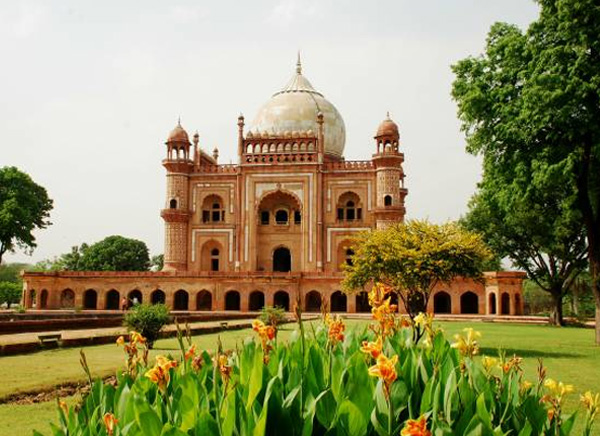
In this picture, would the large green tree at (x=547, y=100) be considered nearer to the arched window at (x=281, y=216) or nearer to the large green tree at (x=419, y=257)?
the large green tree at (x=419, y=257)

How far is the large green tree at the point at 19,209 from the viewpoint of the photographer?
113 feet

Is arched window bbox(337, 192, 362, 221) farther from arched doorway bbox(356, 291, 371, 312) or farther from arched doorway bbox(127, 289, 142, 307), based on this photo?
arched doorway bbox(127, 289, 142, 307)

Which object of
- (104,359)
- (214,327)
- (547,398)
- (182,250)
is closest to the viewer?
(547,398)

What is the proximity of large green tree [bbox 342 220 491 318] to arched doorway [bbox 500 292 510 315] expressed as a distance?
1902 cm

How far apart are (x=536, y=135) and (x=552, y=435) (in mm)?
13433

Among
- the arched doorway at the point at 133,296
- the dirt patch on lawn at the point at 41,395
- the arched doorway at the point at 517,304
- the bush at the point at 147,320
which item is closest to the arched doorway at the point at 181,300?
the arched doorway at the point at 133,296

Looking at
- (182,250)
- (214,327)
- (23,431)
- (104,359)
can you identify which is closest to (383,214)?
(182,250)

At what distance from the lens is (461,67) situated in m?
16.5

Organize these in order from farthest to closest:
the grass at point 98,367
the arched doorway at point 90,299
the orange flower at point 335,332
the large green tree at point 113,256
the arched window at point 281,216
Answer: the large green tree at point 113,256 → the arched window at point 281,216 → the arched doorway at point 90,299 → the grass at point 98,367 → the orange flower at point 335,332

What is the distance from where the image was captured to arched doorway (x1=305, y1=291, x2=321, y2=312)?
35056mm

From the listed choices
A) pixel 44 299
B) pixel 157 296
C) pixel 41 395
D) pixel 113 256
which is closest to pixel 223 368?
pixel 41 395

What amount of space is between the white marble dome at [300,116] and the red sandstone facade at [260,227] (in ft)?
2.00

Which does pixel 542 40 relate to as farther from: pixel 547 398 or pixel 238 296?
pixel 238 296

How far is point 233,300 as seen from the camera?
35219mm
